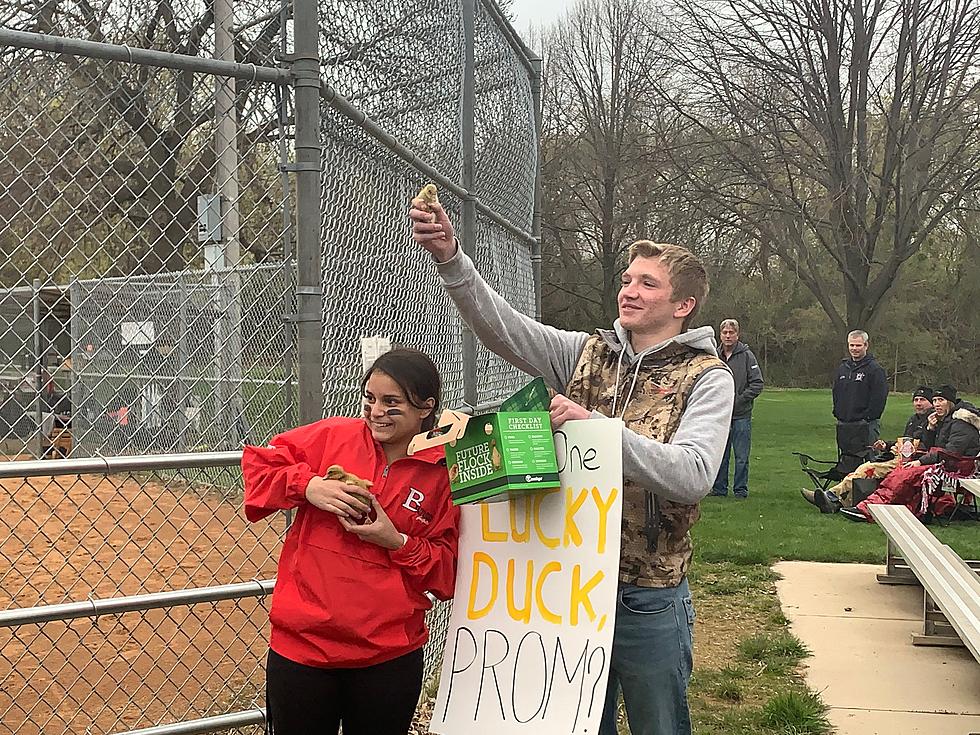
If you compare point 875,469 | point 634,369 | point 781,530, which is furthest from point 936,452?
point 634,369

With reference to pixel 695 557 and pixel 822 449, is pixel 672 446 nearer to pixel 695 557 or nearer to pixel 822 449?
pixel 695 557

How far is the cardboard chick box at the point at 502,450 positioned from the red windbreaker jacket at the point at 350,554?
0.97ft

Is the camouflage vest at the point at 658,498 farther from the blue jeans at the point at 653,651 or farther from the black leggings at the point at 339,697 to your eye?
the black leggings at the point at 339,697

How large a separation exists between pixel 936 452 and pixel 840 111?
33.4 ft

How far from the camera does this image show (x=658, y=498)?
8.87 ft

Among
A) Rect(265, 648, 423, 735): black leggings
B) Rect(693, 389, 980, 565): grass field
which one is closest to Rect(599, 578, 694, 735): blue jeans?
Rect(265, 648, 423, 735): black leggings

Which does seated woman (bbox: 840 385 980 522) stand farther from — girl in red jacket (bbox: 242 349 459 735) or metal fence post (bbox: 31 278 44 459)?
girl in red jacket (bbox: 242 349 459 735)

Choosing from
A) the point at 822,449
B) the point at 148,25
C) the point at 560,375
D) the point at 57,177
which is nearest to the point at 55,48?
the point at 148,25

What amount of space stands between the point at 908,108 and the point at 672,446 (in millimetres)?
18359

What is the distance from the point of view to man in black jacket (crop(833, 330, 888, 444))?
1150 centimetres

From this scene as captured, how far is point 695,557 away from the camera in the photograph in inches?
337

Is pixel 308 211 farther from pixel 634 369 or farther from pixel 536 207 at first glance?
pixel 536 207

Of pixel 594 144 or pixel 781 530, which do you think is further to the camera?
pixel 594 144

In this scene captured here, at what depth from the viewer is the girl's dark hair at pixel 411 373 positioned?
2826 millimetres
